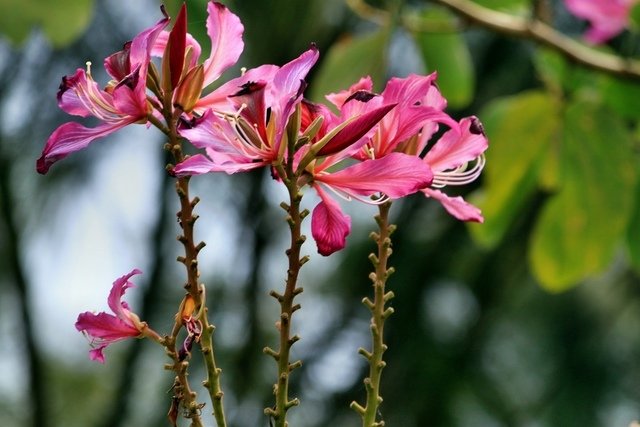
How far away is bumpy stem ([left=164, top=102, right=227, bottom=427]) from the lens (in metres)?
0.28

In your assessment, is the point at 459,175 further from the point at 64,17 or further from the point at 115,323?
the point at 64,17

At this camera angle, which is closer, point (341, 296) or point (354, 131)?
point (354, 131)

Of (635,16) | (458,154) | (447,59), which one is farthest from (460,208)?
(447,59)

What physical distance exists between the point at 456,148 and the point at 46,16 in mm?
689

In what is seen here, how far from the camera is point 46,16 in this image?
953mm

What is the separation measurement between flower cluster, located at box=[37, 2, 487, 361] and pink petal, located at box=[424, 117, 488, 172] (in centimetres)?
2

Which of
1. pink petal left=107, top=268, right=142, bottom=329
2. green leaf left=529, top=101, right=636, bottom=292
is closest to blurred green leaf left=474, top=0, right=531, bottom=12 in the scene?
green leaf left=529, top=101, right=636, bottom=292

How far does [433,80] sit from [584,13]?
86cm

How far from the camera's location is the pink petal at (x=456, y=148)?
1.14ft

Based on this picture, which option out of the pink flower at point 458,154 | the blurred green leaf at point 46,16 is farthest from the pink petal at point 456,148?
the blurred green leaf at point 46,16

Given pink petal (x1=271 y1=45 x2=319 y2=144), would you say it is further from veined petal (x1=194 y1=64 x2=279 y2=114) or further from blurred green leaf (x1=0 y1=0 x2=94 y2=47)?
blurred green leaf (x1=0 y1=0 x2=94 y2=47)

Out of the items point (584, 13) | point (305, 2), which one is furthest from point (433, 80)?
point (305, 2)

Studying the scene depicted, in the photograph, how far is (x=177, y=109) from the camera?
0.30 metres

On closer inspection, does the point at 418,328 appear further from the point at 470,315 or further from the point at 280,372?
the point at 280,372
